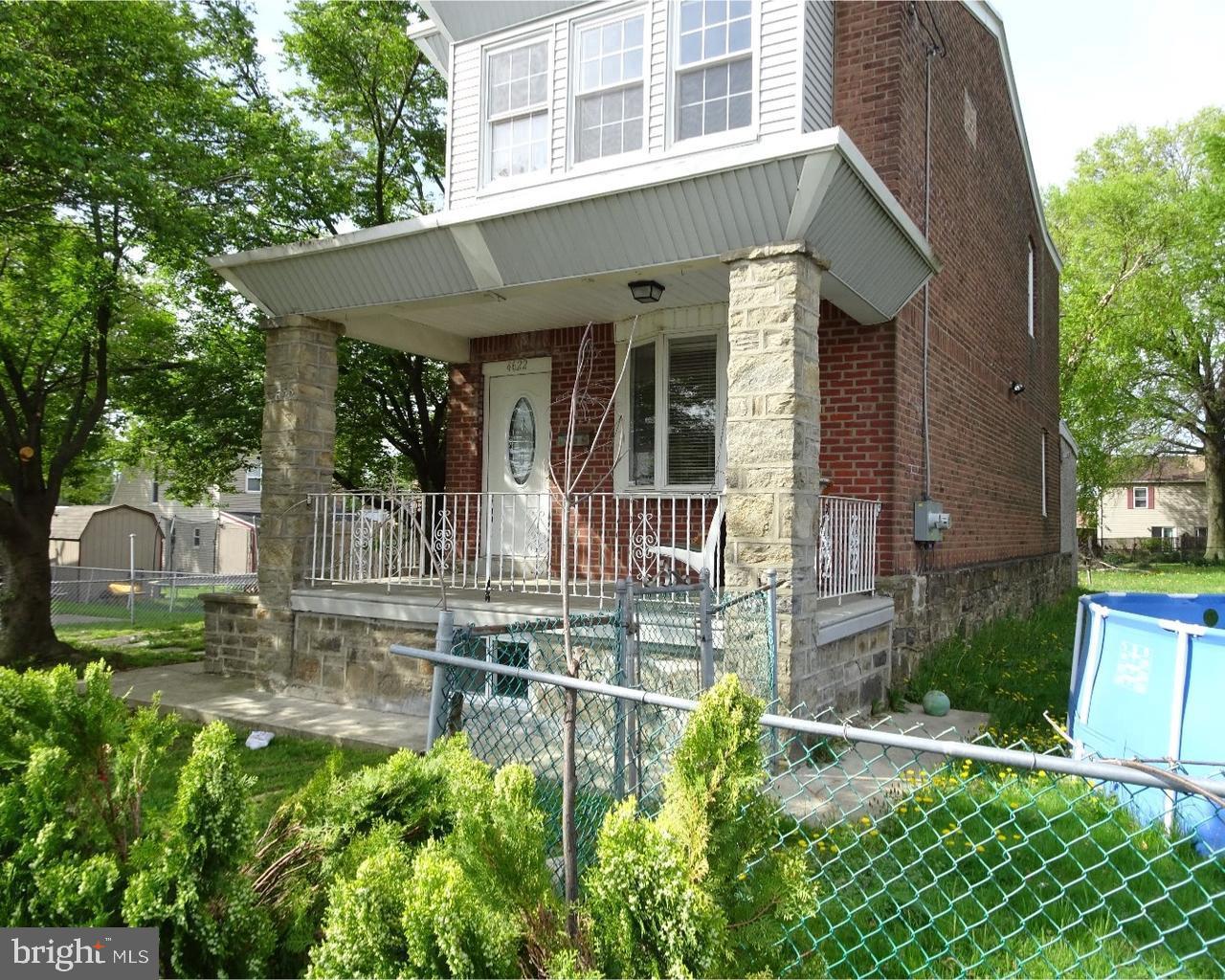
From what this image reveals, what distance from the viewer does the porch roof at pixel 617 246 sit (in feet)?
18.0

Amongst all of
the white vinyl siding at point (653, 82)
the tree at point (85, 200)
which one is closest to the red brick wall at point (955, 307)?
the white vinyl siding at point (653, 82)

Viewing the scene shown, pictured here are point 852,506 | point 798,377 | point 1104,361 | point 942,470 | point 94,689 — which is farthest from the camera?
point 1104,361

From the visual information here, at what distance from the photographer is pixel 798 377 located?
18.0ft

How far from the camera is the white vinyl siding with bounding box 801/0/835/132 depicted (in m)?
6.98

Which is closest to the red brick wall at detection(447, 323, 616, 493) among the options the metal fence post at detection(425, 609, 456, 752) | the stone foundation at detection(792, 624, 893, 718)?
the stone foundation at detection(792, 624, 893, 718)

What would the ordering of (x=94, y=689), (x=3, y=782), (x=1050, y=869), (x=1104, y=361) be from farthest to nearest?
(x=1104, y=361), (x=1050, y=869), (x=94, y=689), (x=3, y=782)

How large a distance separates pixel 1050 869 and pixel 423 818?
2893 millimetres

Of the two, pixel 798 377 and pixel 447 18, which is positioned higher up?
pixel 447 18

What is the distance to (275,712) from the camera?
23.1 ft

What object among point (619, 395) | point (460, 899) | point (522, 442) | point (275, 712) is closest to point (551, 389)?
point (522, 442)

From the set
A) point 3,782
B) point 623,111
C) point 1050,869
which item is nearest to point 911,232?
point 623,111

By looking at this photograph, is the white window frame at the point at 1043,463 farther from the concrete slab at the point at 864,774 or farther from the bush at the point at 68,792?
the bush at the point at 68,792

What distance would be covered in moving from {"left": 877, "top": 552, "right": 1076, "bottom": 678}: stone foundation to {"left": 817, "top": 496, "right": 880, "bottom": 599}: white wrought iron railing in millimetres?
444

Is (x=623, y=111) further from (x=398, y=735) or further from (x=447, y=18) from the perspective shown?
(x=398, y=735)
